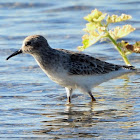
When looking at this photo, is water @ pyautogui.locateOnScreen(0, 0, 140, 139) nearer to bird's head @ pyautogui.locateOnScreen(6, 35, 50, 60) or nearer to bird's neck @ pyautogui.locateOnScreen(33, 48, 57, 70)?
bird's neck @ pyautogui.locateOnScreen(33, 48, 57, 70)

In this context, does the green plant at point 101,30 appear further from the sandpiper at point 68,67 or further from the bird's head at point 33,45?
the bird's head at point 33,45

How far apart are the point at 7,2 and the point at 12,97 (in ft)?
29.9

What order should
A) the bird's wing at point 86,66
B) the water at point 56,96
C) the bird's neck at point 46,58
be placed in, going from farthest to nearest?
the bird's wing at point 86,66
the bird's neck at point 46,58
the water at point 56,96

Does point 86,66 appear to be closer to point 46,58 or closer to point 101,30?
point 46,58

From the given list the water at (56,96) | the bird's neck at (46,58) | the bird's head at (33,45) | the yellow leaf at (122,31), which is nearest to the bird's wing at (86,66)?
the bird's neck at (46,58)

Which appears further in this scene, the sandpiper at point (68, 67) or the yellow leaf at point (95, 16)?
the yellow leaf at point (95, 16)

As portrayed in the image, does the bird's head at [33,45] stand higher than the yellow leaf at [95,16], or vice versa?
the yellow leaf at [95,16]

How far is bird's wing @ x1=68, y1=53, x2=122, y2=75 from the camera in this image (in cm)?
1012

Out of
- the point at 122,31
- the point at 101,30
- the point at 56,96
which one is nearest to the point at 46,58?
the point at 56,96

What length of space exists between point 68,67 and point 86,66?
502mm

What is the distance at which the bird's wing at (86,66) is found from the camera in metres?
10.1

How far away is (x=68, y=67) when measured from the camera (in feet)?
32.9

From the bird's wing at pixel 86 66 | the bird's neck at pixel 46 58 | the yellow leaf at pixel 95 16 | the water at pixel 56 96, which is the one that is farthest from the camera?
the yellow leaf at pixel 95 16

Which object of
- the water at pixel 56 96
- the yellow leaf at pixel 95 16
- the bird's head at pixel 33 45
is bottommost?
the water at pixel 56 96
